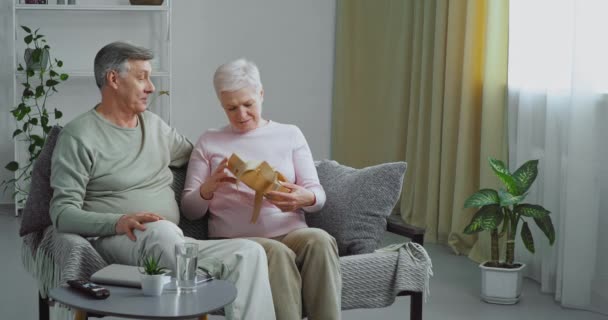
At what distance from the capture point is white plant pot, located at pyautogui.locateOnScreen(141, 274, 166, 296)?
87.7 inches

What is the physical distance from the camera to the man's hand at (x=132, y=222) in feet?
8.69

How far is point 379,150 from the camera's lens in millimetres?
6184

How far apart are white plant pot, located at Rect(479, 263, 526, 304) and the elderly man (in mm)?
1520

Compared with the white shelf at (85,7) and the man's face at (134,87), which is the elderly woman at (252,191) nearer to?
the man's face at (134,87)

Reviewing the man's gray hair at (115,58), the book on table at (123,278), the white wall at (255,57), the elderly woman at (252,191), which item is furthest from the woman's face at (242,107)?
the white wall at (255,57)

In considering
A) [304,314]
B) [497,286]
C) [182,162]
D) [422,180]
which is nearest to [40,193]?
[182,162]

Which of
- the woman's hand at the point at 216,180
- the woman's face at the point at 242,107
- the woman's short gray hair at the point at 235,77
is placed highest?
the woman's short gray hair at the point at 235,77

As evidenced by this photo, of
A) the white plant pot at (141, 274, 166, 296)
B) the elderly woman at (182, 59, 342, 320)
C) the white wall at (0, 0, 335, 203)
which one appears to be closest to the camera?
the white plant pot at (141, 274, 166, 296)

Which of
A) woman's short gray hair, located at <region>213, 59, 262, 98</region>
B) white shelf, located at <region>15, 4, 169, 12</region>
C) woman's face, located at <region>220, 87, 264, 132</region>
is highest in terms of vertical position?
white shelf, located at <region>15, 4, 169, 12</region>

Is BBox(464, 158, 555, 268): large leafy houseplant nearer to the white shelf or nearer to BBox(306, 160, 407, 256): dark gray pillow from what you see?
BBox(306, 160, 407, 256): dark gray pillow

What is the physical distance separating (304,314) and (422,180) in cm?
286

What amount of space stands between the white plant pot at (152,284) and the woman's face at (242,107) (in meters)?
0.90

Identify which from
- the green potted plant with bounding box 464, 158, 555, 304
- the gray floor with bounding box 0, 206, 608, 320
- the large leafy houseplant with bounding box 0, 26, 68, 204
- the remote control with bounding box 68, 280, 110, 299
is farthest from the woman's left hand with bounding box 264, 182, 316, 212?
the large leafy houseplant with bounding box 0, 26, 68, 204

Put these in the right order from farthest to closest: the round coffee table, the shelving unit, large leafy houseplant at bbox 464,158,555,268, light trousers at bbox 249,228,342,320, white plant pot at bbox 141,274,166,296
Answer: the shelving unit
large leafy houseplant at bbox 464,158,555,268
light trousers at bbox 249,228,342,320
white plant pot at bbox 141,274,166,296
the round coffee table
